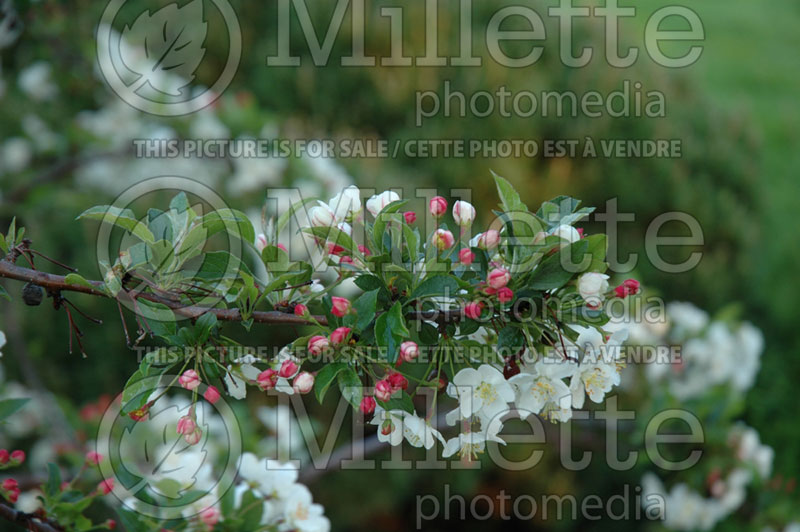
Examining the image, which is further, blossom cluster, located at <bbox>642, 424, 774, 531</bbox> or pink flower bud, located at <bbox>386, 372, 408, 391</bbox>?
blossom cluster, located at <bbox>642, 424, 774, 531</bbox>

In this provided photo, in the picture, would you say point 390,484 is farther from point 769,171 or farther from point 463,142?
point 769,171

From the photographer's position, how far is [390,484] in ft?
10.6

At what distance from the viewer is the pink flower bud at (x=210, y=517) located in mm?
1394

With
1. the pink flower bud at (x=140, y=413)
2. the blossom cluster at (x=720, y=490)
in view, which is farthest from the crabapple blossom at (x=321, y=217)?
the blossom cluster at (x=720, y=490)

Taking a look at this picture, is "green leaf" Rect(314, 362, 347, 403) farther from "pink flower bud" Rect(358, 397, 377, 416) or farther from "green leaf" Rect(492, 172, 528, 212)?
"green leaf" Rect(492, 172, 528, 212)

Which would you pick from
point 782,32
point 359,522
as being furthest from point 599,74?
point 782,32

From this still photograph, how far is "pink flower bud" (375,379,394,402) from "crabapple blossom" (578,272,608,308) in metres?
0.29

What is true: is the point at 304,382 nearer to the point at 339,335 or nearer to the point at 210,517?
the point at 339,335

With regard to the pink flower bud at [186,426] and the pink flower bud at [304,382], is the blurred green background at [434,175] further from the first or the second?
the pink flower bud at [304,382]

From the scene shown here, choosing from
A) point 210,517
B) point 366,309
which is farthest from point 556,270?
point 210,517

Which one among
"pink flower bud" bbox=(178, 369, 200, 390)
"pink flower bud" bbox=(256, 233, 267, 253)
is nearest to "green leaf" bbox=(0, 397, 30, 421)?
"pink flower bud" bbox=(178, 369, 200, 390)

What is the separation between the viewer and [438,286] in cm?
101

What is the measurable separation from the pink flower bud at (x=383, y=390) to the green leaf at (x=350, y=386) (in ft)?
0.08

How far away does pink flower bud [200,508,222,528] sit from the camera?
4.57ft
